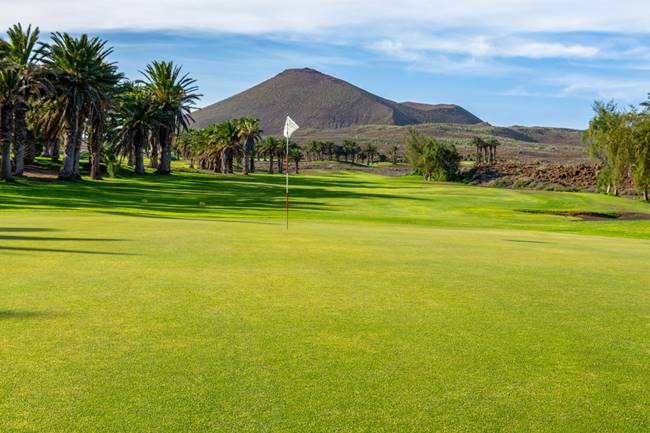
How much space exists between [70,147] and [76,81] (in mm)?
6968

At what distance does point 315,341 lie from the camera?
7262 millimetres

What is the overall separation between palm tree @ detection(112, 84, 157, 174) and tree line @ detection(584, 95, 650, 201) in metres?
61.8

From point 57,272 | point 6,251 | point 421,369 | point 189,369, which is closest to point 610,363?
point 421,369

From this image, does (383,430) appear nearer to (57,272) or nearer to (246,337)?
(246,337)

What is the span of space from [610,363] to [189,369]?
435cm

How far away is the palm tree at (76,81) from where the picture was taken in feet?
216

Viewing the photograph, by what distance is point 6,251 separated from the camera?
46.3 feet

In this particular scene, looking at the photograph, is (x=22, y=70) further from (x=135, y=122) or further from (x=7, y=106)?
(x=135, y=122)

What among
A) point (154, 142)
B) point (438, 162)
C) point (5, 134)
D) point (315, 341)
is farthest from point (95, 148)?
point (438, 162)

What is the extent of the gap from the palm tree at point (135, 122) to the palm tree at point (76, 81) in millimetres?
18475

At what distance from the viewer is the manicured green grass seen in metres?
5.27

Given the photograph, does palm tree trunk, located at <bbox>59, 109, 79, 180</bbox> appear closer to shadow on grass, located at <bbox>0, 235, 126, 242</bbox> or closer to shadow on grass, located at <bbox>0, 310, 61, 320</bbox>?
shadow on grass, located at <bbox>0, 235, 126, 242</bbox>

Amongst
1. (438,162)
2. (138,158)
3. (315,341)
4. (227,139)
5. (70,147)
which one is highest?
(227,139)

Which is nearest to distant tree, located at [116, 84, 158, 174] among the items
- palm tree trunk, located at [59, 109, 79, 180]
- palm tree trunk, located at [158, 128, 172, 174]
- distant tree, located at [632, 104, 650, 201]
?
palm tree trunk, located at [158, 128, 172, 174]
